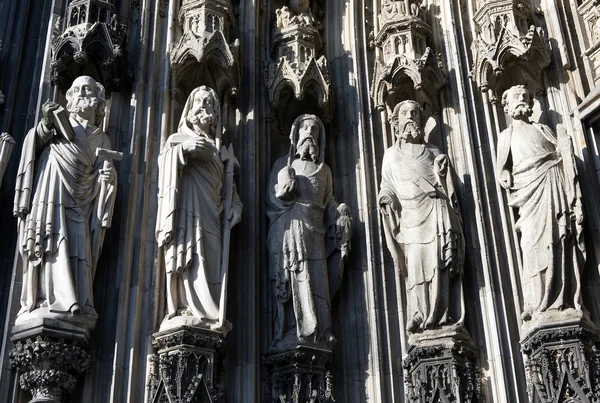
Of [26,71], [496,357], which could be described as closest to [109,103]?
[26,71]

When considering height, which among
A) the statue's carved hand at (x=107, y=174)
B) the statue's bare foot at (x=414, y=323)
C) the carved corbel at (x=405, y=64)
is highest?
the carved corbel at (x=405, y=64)

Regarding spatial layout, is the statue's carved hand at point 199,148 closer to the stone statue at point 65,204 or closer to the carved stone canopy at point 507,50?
the stone statue at point 65,204

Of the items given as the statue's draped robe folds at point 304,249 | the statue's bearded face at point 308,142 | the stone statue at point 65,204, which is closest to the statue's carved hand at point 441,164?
the statue's draped robe folds at point 304,249

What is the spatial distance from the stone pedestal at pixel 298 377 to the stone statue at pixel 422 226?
0.96 metres

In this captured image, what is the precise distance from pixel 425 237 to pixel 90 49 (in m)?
4.08

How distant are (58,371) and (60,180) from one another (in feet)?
6.05

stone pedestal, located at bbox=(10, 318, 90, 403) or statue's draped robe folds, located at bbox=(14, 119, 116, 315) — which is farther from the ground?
statue's draped robe folds, located at bbox=(14, 119, 116, 315)

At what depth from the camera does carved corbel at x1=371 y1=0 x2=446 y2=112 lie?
410 inches

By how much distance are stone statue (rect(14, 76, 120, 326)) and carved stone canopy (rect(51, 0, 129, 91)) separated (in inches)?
15.1

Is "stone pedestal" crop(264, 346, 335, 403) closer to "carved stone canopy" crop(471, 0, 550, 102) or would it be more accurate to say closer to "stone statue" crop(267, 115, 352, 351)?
"stone statue" crop(267, 115, 352, 351)

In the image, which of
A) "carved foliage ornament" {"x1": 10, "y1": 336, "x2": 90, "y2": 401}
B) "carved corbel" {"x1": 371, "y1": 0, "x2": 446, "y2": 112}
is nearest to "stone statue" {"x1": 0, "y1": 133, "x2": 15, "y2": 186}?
"carved foliage ornament" {"x1": 10, "y1": 336, "x2": 90, "y2": 401}

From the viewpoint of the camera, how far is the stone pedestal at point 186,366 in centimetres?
826

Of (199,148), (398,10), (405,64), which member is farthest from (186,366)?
(398,10)

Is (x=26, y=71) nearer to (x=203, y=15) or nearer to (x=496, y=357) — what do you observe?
(x=203, y=15)
